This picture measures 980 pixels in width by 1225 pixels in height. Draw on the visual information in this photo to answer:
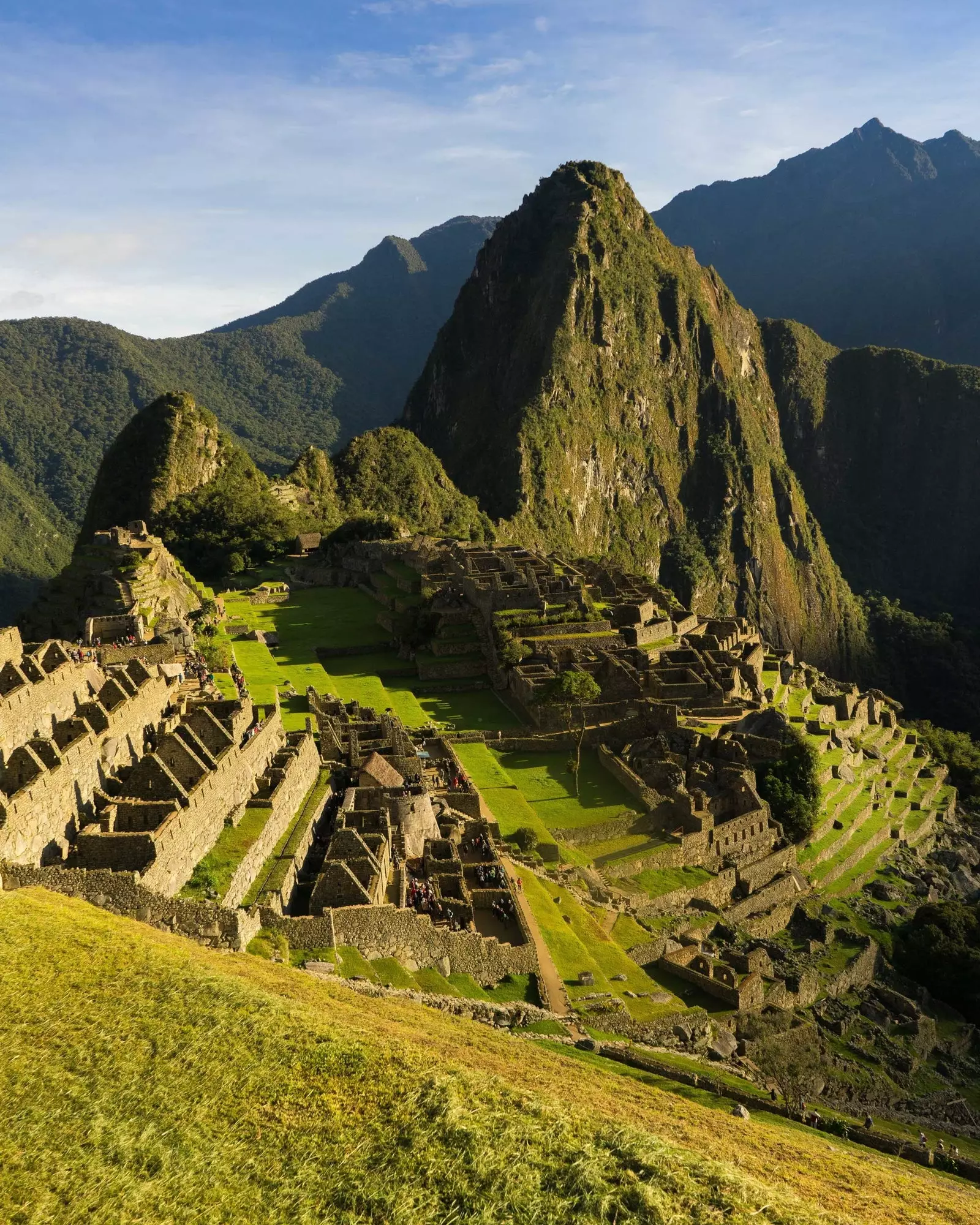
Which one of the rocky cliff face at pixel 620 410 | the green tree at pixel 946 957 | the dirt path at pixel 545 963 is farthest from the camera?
the rocky cliff face at pixel 620 410

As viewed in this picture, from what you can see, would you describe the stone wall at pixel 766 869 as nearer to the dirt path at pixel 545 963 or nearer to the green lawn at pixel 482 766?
the green lawn at pixel 482 766

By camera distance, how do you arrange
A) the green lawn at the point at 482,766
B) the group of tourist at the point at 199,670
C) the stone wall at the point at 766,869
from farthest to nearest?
the green lawn at the point at 482,766 → the stone wall at the point at 766,869 → the group of tourist at the point at 199,670

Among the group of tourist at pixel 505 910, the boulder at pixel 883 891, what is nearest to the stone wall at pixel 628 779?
the boulder at pixel 883 891

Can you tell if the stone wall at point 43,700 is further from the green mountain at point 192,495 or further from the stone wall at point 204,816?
the green mountain at point 192,495

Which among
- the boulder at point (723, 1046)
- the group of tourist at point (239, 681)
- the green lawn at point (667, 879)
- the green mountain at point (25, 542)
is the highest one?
the green mountain at point (25, 542)

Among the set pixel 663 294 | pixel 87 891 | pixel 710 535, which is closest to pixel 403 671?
pixel 87 891

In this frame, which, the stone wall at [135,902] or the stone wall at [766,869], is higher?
the stone wall at [135,902]

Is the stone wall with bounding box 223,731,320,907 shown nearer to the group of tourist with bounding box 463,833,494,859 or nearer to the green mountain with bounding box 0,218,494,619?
the group of tourist with bounding box 463,833,494,859

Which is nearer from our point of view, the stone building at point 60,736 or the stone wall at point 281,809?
the stone building at point 60,736
